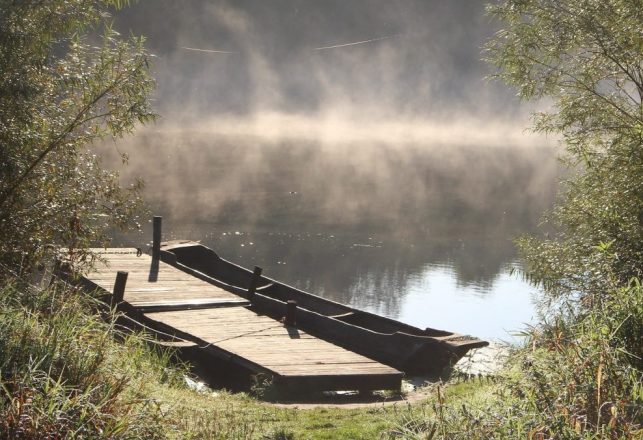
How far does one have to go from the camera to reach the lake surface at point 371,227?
28.2 meters

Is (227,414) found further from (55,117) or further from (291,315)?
(291,315)

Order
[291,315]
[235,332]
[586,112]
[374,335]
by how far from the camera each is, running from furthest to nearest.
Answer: [291,315], [374,335], [235,332], [586,112]

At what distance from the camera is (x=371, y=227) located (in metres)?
41.6

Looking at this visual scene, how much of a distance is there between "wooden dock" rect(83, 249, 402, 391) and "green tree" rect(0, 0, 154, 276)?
4.14 ft

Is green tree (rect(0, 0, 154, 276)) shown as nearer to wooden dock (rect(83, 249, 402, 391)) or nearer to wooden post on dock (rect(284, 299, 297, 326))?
wooden dock (rect(83, 249, 402, 391))

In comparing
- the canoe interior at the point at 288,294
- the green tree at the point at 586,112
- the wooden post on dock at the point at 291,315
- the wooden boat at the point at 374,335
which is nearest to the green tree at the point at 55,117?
the wooden post on dock at the point at 291,315

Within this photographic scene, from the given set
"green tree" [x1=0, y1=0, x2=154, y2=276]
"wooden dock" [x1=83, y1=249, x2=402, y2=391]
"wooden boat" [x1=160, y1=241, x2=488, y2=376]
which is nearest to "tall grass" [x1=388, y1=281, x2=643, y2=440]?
"wooden dock" [x1=83, y1=249, x2=402, y2=391]

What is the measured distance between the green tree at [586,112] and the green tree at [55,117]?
22.0 ft

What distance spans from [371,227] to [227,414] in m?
32.0

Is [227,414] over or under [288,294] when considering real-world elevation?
under

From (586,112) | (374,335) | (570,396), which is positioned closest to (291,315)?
(374,335)

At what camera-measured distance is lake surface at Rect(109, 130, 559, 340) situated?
2816 centimetres

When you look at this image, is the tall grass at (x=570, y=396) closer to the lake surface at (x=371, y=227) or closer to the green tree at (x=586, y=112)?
the green tree at (x=586, y=112)

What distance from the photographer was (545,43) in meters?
15.0
